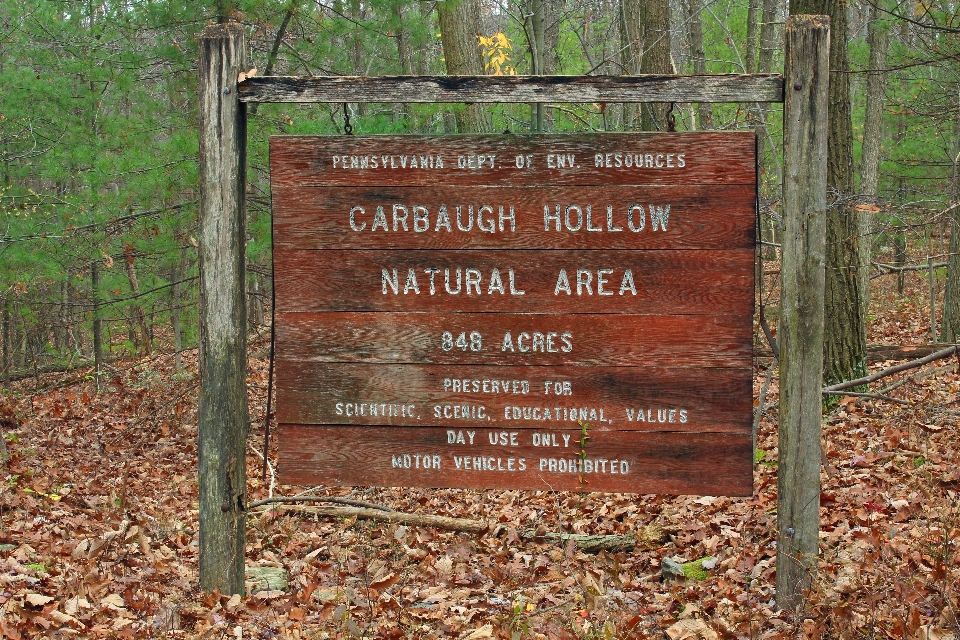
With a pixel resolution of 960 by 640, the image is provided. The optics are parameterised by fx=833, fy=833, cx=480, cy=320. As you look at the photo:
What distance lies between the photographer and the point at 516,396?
4340 millimetres

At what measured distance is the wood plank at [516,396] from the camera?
422cm

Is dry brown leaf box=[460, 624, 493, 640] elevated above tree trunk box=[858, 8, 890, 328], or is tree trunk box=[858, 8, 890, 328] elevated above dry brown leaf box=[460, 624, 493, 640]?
tree trunk box=[858, 8, 890, 328]

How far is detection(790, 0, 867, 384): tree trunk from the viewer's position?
807 cm

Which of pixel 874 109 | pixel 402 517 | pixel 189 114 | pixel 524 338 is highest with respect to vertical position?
pixel 874 109

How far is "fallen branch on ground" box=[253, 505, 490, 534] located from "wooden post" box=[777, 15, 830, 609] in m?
3.20

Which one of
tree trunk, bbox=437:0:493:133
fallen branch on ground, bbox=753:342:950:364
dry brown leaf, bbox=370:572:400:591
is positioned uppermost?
tree trunk, bbox=437:0:493:133

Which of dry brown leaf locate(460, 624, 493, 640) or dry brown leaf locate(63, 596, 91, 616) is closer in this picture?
dry brown leaf locate(460, 624, 493, 640)

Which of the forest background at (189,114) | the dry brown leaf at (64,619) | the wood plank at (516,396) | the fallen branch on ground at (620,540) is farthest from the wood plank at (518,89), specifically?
the forest background at (189,114)

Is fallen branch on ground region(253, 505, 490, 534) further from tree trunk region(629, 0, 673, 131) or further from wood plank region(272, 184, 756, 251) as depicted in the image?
tree trunk region(629, 0, 673, 131)

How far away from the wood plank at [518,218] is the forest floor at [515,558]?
4.53ft

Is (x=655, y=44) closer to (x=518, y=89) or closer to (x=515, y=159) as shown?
(x=518, y=89)

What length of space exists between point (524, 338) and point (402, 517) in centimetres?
362

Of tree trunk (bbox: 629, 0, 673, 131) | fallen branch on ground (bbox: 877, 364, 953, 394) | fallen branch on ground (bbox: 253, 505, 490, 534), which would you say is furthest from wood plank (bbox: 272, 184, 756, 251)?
tree trunk (bbox: 629, 0, 673, 131)

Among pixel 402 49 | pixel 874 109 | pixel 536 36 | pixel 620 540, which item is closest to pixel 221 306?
pixel 620 540
